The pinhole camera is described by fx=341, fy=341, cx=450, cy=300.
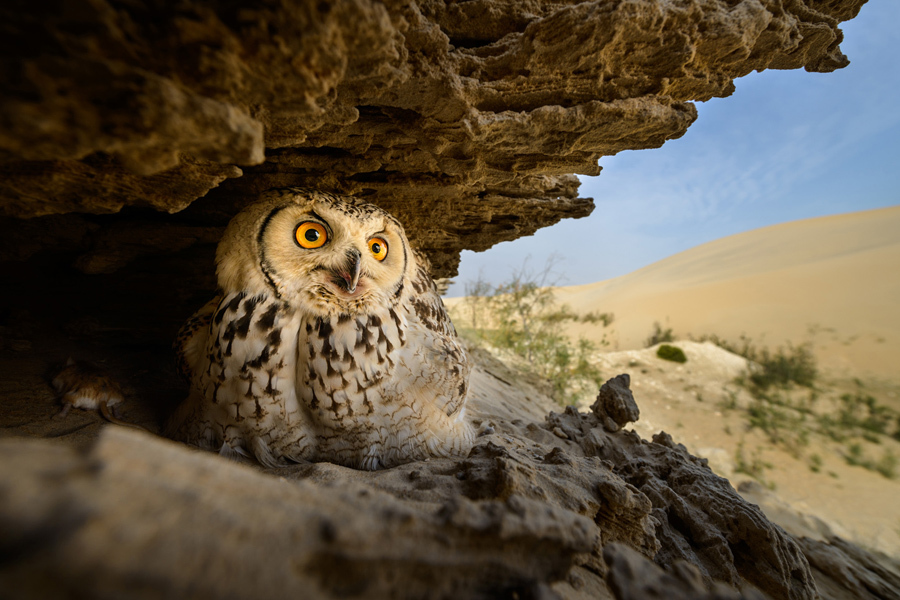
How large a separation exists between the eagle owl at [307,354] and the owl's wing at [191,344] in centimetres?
8

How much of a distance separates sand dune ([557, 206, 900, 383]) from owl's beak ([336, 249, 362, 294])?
26.6 ft

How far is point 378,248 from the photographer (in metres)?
1.71

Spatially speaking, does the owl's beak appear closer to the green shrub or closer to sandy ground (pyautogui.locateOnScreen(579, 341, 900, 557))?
sandy ground (pyautogui.locateOnScreen(579, 341, 900, 557))

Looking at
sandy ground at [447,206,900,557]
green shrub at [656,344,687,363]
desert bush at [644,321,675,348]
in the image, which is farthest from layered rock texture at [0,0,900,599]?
desert bush at [644,321,675,348]

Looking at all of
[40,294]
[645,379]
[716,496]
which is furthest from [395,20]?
[645,379]

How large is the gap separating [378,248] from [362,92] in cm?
71

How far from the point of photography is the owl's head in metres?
1.52

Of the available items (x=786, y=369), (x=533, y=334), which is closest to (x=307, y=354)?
(x=533, y=334)

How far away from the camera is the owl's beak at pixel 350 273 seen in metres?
1.47

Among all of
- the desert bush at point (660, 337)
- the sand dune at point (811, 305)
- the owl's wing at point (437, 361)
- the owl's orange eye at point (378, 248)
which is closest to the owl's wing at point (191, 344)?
the owl's orange eye at point (378, 248)

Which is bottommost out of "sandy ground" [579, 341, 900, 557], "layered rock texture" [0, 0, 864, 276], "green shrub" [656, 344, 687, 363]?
"sandy ground" [579, 341, 900, 557]

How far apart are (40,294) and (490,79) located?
3.34 m

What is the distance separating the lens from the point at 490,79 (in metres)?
1.36

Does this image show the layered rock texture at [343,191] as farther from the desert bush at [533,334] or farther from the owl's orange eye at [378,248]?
the desert bush at [533,334]
